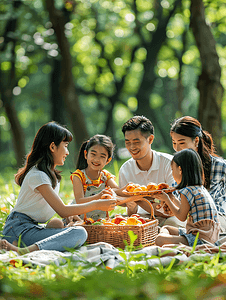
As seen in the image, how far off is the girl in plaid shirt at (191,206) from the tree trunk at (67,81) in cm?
863

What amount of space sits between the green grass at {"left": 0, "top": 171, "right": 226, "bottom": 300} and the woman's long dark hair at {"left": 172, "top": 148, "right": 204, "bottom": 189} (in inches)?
42.7

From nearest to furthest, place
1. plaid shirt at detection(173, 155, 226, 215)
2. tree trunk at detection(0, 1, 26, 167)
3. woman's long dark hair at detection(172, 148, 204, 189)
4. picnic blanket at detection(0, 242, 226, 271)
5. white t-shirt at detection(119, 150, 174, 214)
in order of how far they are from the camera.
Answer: picnic blanket at detection(0, 242, 226, 271)
woman's long dark hair at detection(172, 148, 204, 189)
plaid shirt at detection(173, 155, 226, 215)
white t-shirt at detection(119, 150, 174, 214)
tree trunk at detection(0, 1, 26, 167)

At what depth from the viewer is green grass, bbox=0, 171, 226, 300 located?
1891 millimetres

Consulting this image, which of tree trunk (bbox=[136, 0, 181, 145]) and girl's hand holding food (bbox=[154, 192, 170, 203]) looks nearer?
girl's hand holding food (bbox=[154, 192, 170, 203])

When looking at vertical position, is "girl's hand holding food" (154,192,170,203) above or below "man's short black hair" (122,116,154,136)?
below

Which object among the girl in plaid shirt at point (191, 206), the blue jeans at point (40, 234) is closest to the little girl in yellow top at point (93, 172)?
the blue jeans at point (40, 234)

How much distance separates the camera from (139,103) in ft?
56.2

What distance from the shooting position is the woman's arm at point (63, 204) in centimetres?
359

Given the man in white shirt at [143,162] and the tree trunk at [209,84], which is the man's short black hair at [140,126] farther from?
the tree trunk at [209,84]

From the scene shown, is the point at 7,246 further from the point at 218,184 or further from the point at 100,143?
the point at 218,184

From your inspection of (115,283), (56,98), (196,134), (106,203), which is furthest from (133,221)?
(56,98)

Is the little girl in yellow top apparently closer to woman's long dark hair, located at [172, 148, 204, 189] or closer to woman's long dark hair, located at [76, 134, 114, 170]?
woman's long dark hair, located at [76, 134, 114, 170]

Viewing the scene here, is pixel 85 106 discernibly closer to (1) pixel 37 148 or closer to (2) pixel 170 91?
(2) pixel 170 91

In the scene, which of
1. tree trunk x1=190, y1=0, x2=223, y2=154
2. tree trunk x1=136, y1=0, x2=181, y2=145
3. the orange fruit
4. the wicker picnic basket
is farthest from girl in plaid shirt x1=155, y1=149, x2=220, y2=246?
tree trunk x1=136, y1=0, x2=181, y2=145
